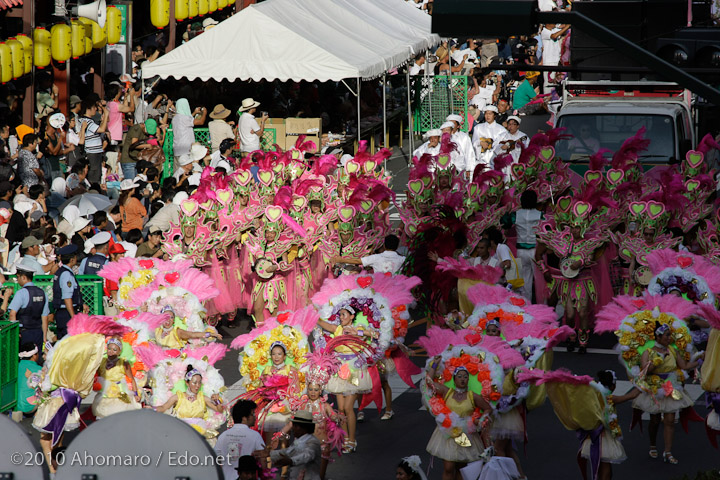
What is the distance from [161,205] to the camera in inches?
667

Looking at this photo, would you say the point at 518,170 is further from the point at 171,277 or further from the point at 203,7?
the point at 203,7

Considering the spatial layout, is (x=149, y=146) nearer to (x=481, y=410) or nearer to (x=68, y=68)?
(x=68, y=68)

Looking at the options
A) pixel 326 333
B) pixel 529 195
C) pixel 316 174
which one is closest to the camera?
pixel 326 333

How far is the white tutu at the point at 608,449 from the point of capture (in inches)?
361

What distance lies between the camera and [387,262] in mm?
12945

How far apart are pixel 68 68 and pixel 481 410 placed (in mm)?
14518

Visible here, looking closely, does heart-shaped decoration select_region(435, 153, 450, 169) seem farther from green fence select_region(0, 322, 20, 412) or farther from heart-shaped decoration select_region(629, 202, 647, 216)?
green fence select_region(0, 322, 20, 412)

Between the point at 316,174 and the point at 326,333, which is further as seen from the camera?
the point at 316,174

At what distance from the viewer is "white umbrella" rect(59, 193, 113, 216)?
1658 cm

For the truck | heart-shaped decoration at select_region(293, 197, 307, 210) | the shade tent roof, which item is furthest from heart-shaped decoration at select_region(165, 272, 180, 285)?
the shade tent roof

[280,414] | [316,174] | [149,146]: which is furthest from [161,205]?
[280,414]

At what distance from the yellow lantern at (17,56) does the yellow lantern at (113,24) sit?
11.7 ft

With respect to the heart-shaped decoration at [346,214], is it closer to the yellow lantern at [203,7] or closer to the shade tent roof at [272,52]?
the shade tent roof at [272,52]

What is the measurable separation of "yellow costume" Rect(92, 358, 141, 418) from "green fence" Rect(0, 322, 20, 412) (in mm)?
1856
